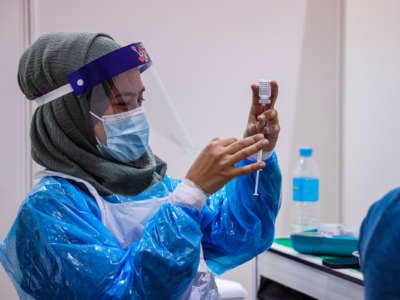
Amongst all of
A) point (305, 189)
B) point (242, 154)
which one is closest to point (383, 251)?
point (242, 154)

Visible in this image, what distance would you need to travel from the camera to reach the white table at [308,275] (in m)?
1.51

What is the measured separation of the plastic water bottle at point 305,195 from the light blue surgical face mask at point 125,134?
1204mm

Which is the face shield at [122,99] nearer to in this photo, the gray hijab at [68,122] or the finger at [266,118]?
the gray hijab at [68,122]

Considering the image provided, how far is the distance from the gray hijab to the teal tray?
76 cm

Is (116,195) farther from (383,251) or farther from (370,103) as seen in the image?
(370,103)

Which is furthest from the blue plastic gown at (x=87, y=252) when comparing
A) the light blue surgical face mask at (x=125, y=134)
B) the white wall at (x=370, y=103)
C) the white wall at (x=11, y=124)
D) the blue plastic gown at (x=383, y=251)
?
the white wall at (x=370, y=103)

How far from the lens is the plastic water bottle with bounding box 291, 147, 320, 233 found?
2.26 meters

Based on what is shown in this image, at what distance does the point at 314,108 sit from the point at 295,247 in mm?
915

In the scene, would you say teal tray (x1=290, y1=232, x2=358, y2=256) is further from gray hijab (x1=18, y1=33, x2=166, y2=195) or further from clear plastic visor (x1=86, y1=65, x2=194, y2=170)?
gray hijab (x1=18, y1=33, x2=166, y2=195)

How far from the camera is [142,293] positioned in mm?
978

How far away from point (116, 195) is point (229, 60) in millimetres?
1212

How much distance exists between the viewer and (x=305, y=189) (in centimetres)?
226

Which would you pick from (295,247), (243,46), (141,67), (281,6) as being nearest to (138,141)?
(141,67)

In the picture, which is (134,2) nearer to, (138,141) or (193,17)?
(193,17)
